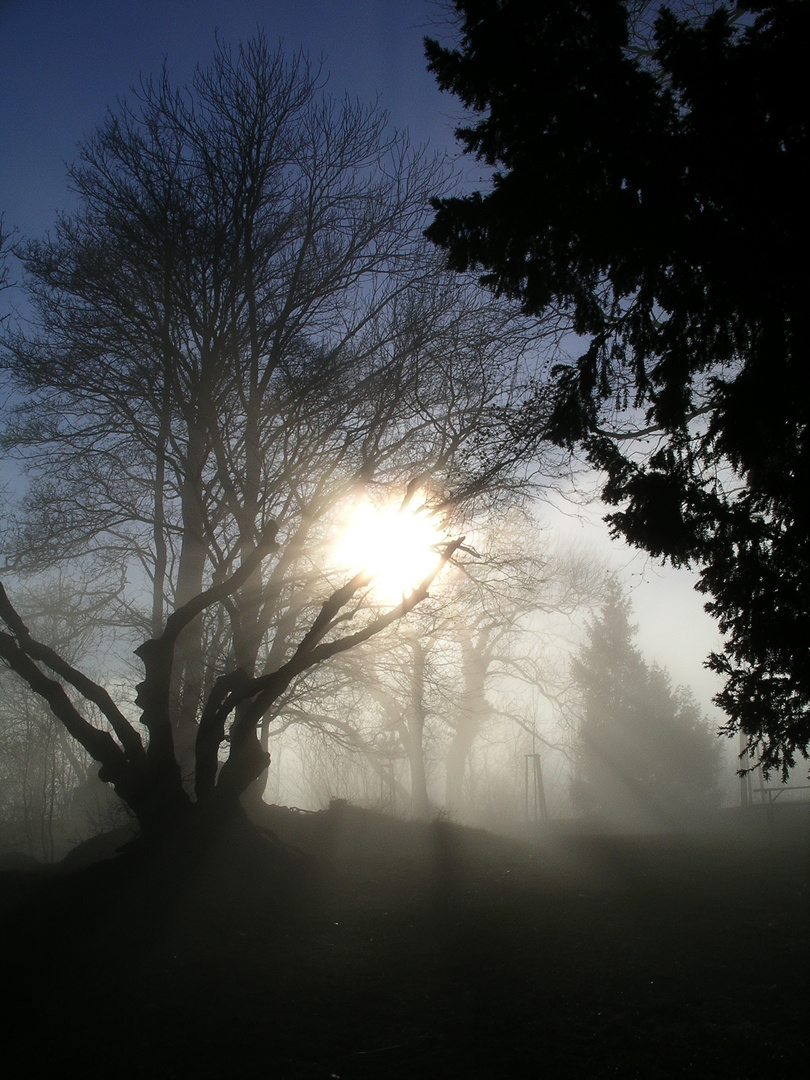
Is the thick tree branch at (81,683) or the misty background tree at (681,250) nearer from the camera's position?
the misty background tree at (681,250)

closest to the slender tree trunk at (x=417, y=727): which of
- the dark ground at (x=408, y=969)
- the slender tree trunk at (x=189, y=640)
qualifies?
the slender tree trunk at (x=189, y=640)

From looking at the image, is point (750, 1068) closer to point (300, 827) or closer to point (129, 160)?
point (300, 827)

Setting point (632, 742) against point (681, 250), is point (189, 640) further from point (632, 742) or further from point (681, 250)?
point (632, 742)

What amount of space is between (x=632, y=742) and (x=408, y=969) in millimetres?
27023

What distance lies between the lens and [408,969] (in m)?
5.40

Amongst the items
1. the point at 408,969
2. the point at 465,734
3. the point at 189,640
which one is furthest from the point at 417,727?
the point at 408,969

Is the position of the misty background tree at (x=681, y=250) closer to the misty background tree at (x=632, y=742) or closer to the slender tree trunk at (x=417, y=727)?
the slender tree trunk at (x=417, y=727)

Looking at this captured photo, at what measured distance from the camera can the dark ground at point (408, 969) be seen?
156 inches

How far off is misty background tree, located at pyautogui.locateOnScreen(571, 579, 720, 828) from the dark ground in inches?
846

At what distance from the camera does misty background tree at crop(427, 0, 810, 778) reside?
4.73 metres

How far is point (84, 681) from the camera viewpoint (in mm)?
8188

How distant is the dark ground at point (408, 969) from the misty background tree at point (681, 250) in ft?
6.18

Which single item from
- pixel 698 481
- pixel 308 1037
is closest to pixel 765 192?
pixel 698 481

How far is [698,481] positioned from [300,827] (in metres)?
7.71
